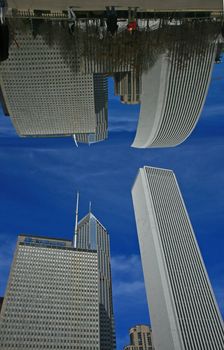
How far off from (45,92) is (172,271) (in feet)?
148

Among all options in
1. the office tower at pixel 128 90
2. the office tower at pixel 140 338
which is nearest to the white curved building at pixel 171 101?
the office tower at pixel 128 90

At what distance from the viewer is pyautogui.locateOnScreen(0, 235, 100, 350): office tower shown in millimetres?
56469

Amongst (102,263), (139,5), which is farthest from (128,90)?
(102,263)

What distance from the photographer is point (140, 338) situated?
83625 mm

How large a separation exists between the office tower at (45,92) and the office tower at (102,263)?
52208mm

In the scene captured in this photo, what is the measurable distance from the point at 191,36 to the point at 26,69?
175 ft

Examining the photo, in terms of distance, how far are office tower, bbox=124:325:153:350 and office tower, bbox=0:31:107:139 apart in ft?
172

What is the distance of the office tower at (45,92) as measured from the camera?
5647 centimetres

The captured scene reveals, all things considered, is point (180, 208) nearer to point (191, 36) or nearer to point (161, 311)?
point (161, 311)

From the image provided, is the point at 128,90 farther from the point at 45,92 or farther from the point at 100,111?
the point at 100,111

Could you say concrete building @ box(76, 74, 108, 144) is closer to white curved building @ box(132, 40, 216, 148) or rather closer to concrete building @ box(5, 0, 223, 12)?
white curved building @ box(132, 40, 216, 148)

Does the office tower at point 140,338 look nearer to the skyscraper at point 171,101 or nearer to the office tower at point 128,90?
the skyscraper at point 171,101

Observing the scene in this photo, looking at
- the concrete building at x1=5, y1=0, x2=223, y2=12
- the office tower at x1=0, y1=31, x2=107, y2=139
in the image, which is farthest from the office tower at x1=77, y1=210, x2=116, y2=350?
the concrete building at x1=5, y1=0, x2=223, y2=12

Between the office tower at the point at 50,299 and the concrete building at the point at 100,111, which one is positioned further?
the concrete building at the point at 100,111
